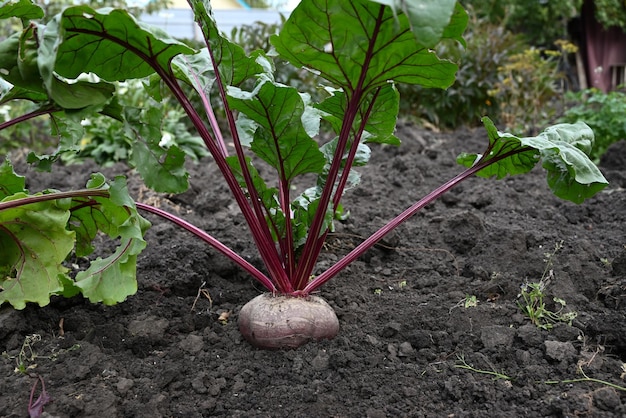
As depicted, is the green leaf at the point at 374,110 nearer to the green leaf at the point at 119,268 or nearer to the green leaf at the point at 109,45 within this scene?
the green leaf at the point at 109,45

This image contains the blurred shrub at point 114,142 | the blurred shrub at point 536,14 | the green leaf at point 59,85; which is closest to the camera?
the green leaf at point 59,85

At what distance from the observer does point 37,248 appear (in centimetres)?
199

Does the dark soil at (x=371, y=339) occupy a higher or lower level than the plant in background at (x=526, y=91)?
higher

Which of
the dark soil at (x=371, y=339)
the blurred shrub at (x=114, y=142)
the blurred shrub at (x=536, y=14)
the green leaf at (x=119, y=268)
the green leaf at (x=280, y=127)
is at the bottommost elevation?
the blurred shrub at (x=114, y=142)

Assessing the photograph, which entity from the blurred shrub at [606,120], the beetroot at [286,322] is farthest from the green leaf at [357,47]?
the blurred shrub at [606,120]

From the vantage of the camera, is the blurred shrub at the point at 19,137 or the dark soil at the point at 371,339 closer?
the dark soil at the point at 371,339

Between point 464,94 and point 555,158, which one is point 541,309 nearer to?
point 555,158

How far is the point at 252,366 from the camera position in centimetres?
203

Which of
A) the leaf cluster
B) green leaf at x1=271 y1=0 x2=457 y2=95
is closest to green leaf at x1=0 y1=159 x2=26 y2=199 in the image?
the leaf cluster

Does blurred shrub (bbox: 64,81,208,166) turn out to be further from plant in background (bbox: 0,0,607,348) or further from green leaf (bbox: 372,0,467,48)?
green leaf (bbox: 372,0,467,48)

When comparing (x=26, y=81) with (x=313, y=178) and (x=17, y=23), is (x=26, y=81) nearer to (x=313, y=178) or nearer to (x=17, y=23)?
(x=313, y=178)

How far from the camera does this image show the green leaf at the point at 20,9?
1823mm

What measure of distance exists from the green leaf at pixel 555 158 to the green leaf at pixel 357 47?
0.37m

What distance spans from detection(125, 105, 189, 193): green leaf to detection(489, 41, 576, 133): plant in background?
483 cm
